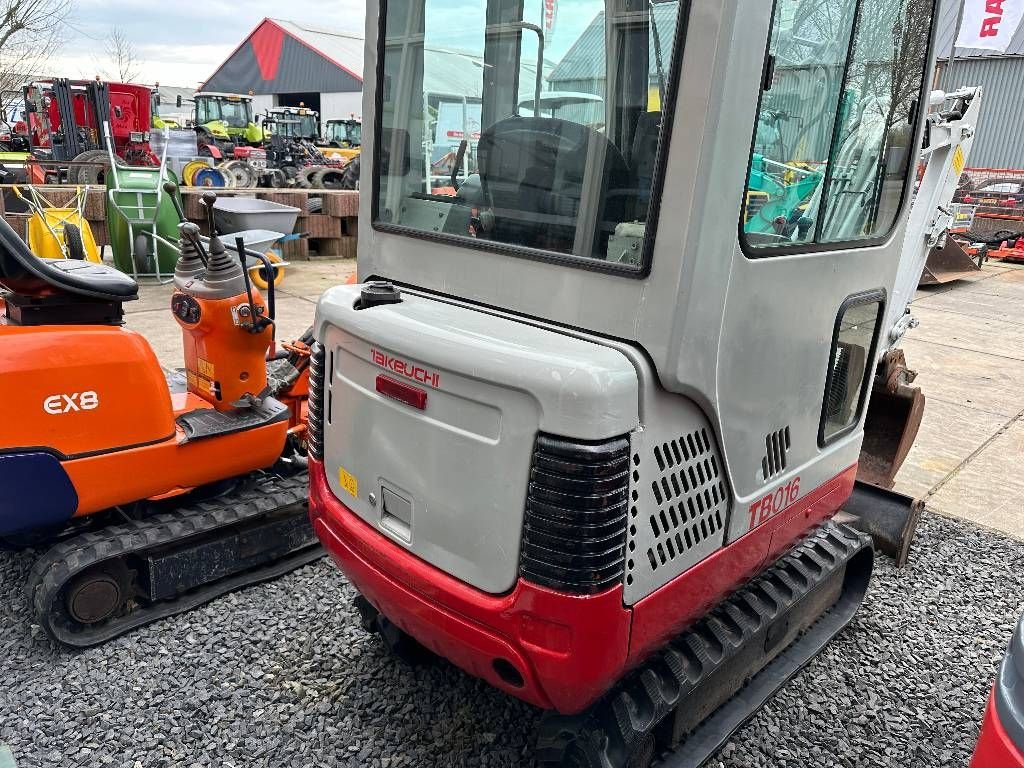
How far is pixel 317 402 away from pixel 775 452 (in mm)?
1419

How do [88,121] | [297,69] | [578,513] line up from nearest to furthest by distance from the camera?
[578,513], [88,121], [297,69]

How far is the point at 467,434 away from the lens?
1.93 meters

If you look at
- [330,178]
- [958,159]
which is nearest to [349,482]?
[958,159]

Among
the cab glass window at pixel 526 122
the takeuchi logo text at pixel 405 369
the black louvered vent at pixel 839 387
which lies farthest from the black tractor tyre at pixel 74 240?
the black louvered vent at pixel 839 387

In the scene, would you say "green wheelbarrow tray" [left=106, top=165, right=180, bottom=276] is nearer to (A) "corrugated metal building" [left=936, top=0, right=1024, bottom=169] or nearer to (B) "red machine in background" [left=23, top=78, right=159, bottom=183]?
(B) "red machine in background" [left=23, top=78, right=159, bottom=183]

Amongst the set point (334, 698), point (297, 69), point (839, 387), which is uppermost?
point (297, 69)

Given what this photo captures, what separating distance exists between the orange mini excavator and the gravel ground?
183 millimetres

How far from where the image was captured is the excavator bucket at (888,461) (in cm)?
380

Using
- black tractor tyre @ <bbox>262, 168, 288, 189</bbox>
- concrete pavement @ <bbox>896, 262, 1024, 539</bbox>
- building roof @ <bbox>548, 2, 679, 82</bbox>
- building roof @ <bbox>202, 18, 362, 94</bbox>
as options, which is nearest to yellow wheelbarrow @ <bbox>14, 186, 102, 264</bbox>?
building roof @ <bbox>548, 2, 679, 82</bbox>

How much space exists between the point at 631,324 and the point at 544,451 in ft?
1.19

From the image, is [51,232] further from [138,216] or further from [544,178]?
[544,178]

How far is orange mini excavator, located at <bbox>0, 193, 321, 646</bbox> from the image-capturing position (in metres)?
2.79

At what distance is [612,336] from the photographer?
1886mm

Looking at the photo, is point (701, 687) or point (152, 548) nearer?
point (701, 687)
